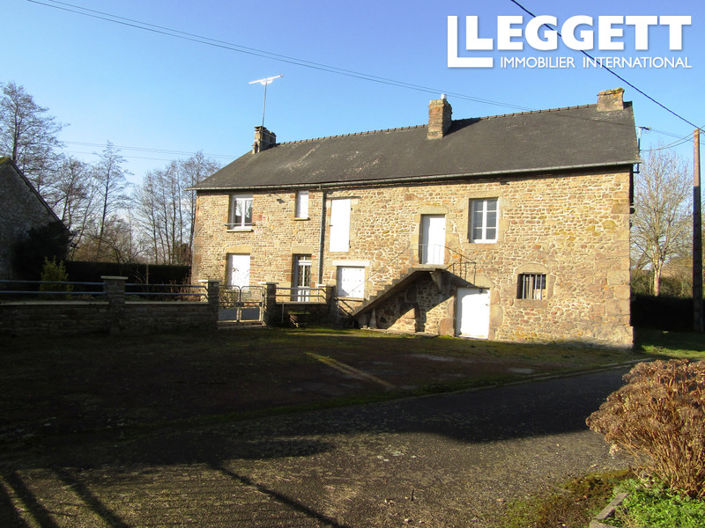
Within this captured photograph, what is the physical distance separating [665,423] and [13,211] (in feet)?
78.3

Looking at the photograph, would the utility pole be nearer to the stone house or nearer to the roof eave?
the roof eave

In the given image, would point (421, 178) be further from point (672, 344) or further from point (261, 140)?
point (261, 140)

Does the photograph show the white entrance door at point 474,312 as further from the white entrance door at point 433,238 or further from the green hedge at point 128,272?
the green hedge at point 128,272

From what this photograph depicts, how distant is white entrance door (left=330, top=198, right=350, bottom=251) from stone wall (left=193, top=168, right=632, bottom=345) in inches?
8.8

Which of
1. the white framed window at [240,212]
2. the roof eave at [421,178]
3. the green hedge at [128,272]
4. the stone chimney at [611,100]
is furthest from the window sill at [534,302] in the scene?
the green hedge at [128,272]

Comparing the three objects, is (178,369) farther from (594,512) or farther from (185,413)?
(594,512)

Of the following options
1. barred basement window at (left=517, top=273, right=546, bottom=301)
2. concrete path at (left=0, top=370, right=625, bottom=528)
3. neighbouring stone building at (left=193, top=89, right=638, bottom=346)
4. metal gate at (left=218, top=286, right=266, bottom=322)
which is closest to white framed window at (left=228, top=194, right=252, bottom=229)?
neighbouring stone building at (left=193, top=89, right=638, bottom=346)

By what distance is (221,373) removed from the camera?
818 centimetres

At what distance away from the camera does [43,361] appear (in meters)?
8.29

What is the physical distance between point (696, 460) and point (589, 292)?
11758 millimetres

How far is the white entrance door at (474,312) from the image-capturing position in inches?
618

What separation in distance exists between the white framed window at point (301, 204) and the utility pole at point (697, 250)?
51.2 feet

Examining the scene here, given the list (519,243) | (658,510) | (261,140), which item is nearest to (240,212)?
(261,140)

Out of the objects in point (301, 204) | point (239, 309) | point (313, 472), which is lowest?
point (313, 472)
